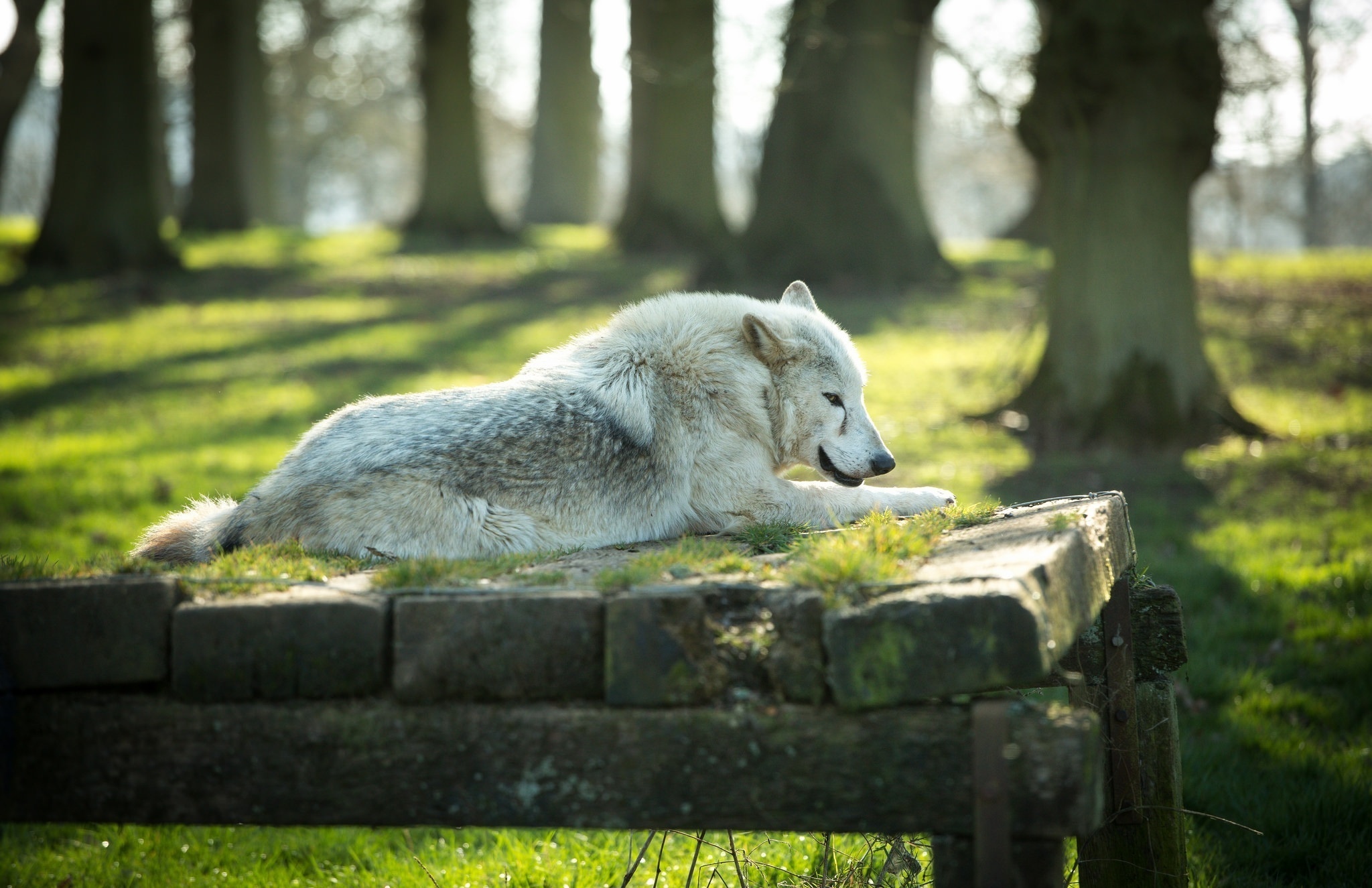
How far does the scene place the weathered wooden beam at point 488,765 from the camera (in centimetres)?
269

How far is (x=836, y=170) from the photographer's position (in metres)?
17.1

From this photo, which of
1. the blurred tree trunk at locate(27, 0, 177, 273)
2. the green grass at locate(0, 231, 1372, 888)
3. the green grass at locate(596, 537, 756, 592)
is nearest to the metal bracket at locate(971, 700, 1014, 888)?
the green grass at locate(0, 231, 1372, 888)

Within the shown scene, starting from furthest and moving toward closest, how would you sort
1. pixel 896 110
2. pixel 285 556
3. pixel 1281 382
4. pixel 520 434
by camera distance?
1. pixel 896 110
2. pixel 1281 382
3. pixel 520 434
4. pixel 285 556

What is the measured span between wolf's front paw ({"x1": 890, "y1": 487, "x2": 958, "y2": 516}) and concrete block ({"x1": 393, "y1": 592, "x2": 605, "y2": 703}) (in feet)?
6.98

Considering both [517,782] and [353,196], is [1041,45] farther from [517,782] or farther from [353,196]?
[353,196]

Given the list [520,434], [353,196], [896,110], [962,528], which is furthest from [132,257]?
[353,196]

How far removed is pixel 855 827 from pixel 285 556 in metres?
2.24

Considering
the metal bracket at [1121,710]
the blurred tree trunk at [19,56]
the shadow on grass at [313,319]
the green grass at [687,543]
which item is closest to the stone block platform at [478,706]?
the green grass at [687,543]

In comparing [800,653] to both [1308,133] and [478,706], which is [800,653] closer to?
[478,706]

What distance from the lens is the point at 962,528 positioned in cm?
377

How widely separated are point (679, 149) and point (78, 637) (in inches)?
809

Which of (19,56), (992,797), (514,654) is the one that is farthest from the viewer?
(19,56)

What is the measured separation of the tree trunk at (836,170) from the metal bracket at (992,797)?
14577mm

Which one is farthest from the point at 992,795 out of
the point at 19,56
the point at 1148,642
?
the point at 19,56
